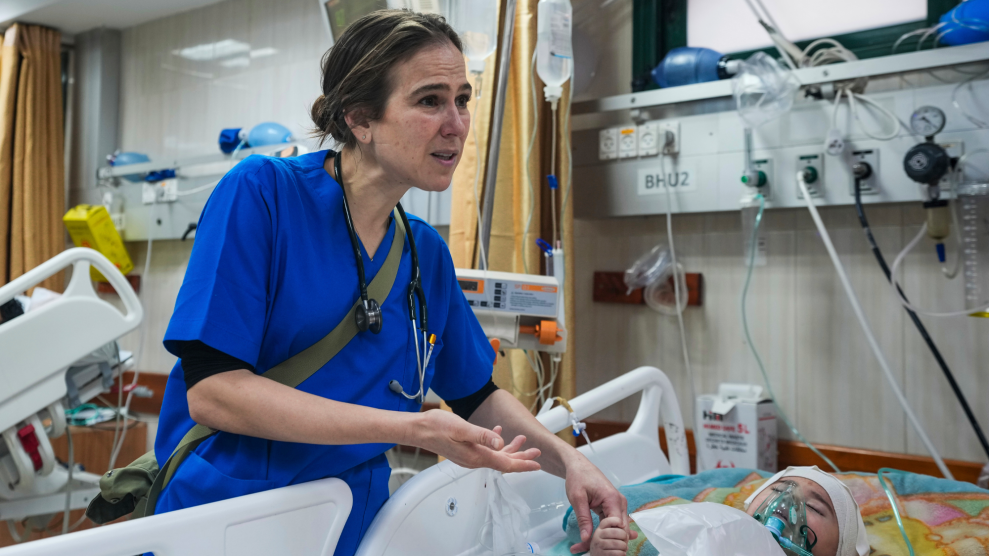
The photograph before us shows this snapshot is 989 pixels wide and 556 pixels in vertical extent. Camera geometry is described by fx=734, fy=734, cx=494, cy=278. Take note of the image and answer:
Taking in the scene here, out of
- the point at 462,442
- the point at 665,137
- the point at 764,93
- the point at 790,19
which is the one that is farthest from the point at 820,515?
the point at 790,19

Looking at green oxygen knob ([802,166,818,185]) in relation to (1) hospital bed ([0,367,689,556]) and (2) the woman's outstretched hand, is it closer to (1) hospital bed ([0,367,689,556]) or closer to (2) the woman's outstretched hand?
(1) hospital bed ([0,367,689,556])

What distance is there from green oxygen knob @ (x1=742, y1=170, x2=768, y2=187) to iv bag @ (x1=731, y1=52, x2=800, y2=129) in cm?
16

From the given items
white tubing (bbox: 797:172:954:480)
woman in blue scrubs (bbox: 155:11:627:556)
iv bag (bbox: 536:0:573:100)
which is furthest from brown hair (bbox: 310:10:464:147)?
white tubing (bbox: 797:172:954:480)

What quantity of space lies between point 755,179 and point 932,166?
0.51 metres

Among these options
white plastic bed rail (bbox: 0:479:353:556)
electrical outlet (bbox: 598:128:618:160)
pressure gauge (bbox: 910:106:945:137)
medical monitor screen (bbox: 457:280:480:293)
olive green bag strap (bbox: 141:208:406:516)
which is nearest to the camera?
white plastic bed rail (bbox: 0:479:353:556)

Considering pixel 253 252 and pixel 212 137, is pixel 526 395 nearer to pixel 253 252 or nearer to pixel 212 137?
pixel 253 252

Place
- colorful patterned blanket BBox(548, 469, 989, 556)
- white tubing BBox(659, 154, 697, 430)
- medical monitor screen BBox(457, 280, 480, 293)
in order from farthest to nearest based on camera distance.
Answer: white tubing BBox(659, 154, 697, 430) → medical monitor screen BBox(457, 280, 480, 293) → colorful patterned blanket BBox(548, 469, 989, 556)

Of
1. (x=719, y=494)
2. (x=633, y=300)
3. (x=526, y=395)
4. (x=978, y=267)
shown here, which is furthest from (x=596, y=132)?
(x=719, y=494)

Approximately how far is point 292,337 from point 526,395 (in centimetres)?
145

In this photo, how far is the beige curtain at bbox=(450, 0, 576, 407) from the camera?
7.93 feet

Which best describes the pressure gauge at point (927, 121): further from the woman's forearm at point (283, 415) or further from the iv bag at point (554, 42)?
the woman's forearm at point (283, 415)

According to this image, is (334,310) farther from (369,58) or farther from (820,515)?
(820,515)

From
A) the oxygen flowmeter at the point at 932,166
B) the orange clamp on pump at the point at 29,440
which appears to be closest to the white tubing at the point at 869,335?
the oxygen flowmeter at the point at 932,166

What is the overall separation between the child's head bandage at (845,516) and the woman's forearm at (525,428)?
1.42 ft
